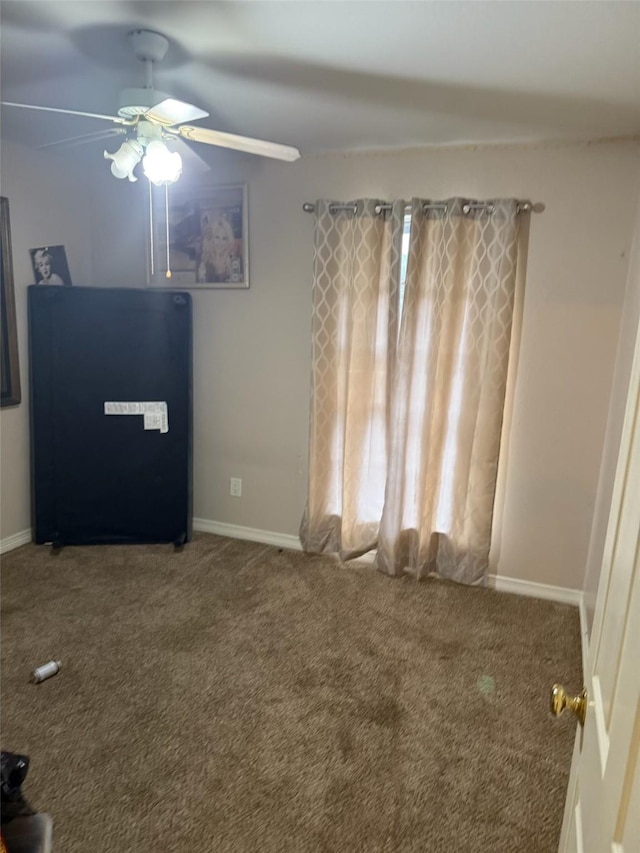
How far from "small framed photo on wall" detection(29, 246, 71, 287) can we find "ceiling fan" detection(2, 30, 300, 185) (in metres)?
1.44

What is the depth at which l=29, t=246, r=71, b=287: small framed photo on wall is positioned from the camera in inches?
125

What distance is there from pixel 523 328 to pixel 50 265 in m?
2.69

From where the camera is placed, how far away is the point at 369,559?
3.21 metres

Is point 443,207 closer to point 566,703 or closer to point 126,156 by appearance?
point 126,156

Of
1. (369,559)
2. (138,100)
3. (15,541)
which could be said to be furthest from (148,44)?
(15,541)

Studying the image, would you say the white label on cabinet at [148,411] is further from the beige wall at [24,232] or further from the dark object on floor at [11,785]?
the dark object on floor at [11,785]

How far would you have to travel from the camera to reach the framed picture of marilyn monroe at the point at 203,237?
3203 mm

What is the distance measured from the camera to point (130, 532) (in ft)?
10.9

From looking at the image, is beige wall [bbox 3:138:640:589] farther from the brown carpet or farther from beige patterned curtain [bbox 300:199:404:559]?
the brown carpet

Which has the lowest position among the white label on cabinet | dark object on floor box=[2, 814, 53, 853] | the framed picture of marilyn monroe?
dark object on floor box=[2, 814, 53, 853]

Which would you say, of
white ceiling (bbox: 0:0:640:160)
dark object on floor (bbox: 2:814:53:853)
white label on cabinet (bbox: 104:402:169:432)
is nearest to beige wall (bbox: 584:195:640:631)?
white ceiling (bbox: 0:0:640:160)

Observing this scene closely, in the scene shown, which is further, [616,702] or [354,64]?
[354,64]

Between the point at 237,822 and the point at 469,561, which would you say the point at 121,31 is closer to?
the point at 237,822

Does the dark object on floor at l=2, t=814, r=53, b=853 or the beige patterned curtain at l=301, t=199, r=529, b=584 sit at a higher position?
the beige patterned curtain at l=301, t=199, r=529, b=584
